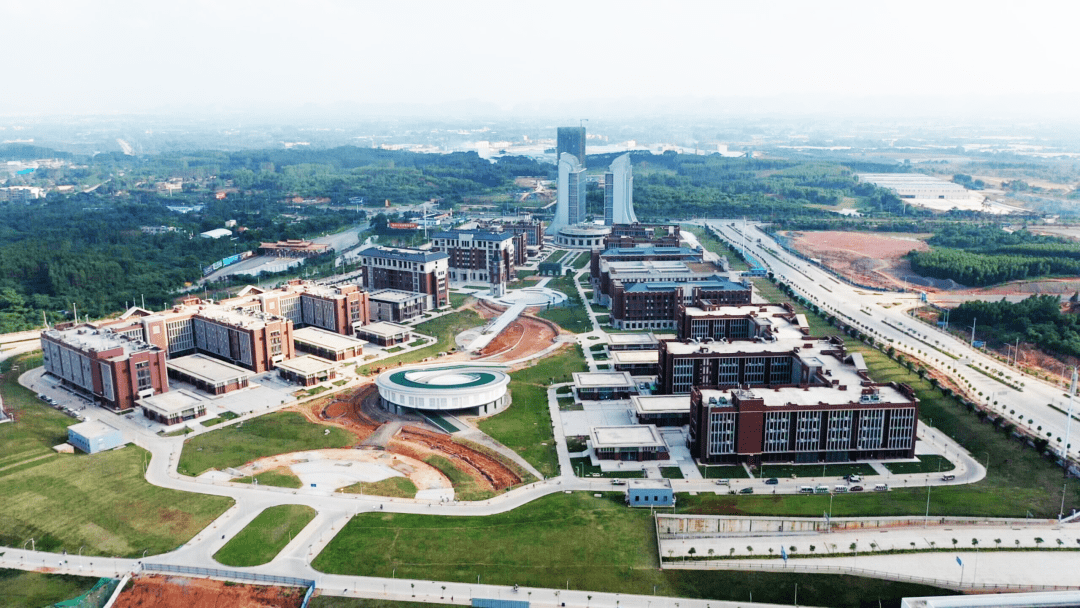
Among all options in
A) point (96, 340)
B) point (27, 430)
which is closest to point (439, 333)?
point (96, 340)

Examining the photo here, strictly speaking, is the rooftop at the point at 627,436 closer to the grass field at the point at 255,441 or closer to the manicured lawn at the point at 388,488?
the manicured lawn at the point at 388,488

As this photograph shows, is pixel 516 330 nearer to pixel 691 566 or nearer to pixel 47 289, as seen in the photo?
pixel 691 566

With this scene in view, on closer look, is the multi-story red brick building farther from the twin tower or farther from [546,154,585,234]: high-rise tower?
[546,154,585,234]: high-rise tower

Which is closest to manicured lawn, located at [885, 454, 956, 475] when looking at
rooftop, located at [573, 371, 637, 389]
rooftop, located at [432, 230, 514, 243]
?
rooftop, located at [573, 371, 637, 389]

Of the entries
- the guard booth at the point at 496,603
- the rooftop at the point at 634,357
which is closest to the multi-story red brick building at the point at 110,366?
the rooftop at the point at 634,357

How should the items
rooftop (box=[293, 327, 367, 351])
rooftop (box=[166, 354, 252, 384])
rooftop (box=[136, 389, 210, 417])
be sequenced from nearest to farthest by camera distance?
rooftop (box=[136, 389, 210, 417]) < rooftop (box=[166, 354, 252, 384]) < rooftop (box=[293, 327, 367, 351])

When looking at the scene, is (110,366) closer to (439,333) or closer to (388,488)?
(388,488)

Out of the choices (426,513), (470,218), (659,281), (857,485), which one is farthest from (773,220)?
(426,513)
